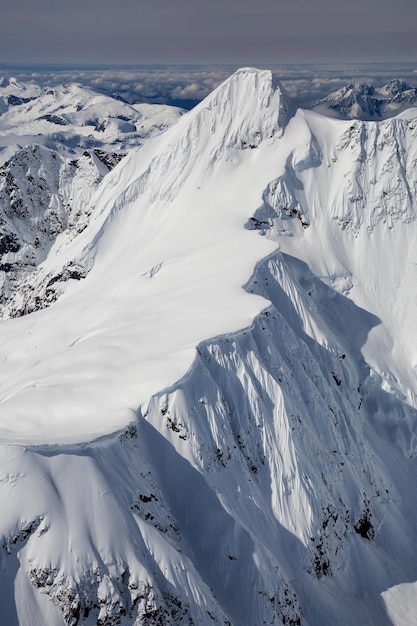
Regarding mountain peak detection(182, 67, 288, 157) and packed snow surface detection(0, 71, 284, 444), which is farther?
mountain peak detection(182, 67, 288, 157)

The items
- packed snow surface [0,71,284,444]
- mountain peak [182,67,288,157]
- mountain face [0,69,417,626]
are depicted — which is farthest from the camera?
mountain peak [182,67,288,157]

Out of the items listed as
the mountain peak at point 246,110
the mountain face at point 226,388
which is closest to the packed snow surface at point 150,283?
the mountain peak at point 246,110

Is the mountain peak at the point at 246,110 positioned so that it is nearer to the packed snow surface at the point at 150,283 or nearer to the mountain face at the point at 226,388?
the packed snow surface at the point at 150,283

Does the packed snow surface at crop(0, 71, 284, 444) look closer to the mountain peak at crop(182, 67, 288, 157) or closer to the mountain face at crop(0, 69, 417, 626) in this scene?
the mountain peak at crop(182, 67, 288, 157)

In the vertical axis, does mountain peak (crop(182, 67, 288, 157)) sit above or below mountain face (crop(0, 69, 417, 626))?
above

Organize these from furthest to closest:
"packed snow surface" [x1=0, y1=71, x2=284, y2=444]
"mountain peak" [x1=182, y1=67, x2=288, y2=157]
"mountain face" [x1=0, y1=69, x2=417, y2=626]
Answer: "mountain peak" [x1=182, y1=67, x2=288, y2=157] < "packed snow surface" [x1=0, y1=71, x2=284, y2=444] < "mountain face" [x1=0, y1=69, x2=417, y2=626]

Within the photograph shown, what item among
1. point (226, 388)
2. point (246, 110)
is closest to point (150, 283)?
point (226, 388)

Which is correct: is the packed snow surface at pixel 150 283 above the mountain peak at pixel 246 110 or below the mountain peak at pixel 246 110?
below

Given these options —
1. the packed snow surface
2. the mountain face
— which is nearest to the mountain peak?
the packed snow surface

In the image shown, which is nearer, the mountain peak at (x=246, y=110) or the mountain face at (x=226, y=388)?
the mountain face at (x=226, y=388)

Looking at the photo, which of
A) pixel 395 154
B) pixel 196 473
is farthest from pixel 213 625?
pixel 395 154
